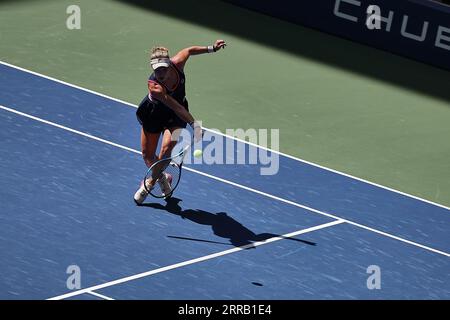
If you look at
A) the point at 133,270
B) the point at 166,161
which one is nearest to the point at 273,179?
the point at 166,161

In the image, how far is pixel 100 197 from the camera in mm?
21172

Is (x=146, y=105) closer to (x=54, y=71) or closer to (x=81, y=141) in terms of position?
(x=81, y=141)

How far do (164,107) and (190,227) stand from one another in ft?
5.46

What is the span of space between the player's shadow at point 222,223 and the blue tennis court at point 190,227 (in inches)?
0.8

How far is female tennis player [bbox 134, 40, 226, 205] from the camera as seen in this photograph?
20359 millimetres

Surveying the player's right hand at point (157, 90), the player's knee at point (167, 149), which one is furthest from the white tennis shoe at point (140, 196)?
the player's right hand at point (157, 90)

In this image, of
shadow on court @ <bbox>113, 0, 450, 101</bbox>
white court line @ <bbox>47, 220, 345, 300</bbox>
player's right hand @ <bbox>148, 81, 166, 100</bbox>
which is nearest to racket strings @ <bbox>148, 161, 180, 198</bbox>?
player's right hand @ <bbox>148, 81, 166, 100</bbox>

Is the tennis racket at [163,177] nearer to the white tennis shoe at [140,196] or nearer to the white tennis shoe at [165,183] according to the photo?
the white tennis shoe at [165,183]

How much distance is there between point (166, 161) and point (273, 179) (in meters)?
2.24

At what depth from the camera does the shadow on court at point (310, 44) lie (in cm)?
2639

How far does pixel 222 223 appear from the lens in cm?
2091

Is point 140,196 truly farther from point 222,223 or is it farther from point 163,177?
point 222,223
